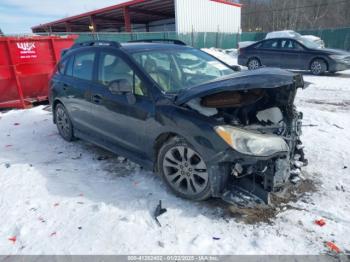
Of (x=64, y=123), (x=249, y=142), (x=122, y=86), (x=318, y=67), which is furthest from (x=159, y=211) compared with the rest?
(x=318, y=67)

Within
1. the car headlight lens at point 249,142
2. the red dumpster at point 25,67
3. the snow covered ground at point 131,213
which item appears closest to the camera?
the snow covered ground at point 131,213

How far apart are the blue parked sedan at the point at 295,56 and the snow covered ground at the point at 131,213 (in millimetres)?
7880

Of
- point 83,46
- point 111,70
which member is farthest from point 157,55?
point 83,46

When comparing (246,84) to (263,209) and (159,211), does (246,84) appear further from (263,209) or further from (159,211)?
(159,211)

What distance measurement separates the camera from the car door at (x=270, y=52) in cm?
1296

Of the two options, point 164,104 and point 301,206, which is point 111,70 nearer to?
point 164,104

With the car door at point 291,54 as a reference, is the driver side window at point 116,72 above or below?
above

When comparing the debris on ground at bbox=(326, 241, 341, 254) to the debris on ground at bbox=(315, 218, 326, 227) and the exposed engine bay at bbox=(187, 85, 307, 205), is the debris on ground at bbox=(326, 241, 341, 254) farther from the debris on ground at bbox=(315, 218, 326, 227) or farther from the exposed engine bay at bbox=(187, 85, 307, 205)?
the exposed engine bay at bbox=(187, 85, 307, 205)

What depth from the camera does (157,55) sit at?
4.01 meters

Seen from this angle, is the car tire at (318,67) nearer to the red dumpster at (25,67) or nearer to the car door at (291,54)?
the car door at (291,54)

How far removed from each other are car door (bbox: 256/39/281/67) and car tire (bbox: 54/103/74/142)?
10290 millimetres

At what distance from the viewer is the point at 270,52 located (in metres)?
13.1

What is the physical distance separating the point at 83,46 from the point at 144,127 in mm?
2247

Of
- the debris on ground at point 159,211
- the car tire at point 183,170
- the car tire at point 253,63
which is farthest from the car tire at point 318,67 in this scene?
the debris on ground at point 159,211
